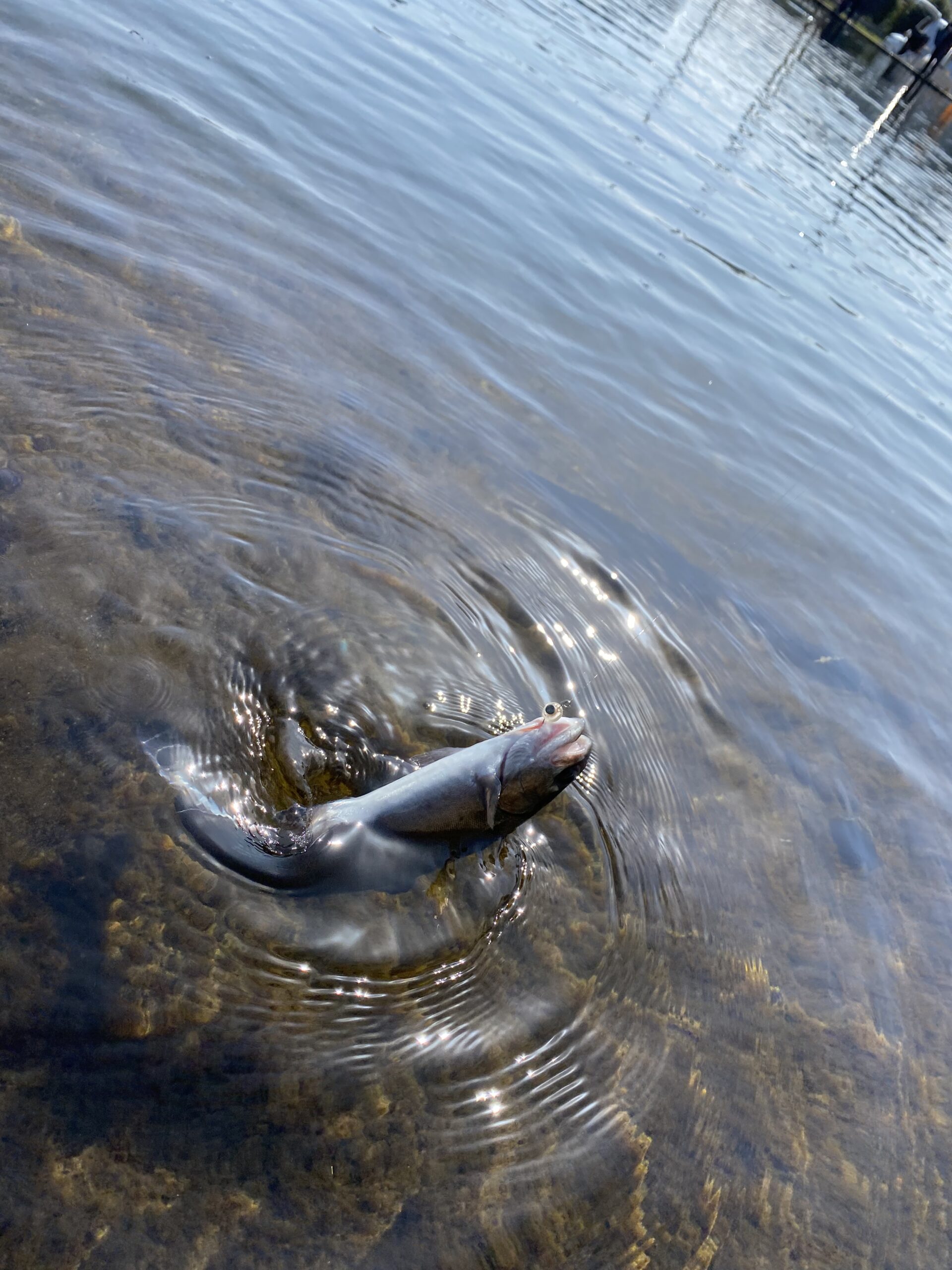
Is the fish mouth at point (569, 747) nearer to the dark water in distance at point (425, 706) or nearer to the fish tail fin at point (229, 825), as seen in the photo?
the dark water in distance at point (425, 706)

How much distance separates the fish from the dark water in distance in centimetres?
12

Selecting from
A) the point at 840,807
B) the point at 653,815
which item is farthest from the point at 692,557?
the point at 653,815

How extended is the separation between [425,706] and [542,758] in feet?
A: 4.39

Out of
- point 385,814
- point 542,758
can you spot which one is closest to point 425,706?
point 385,814

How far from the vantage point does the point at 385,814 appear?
13.6 feet

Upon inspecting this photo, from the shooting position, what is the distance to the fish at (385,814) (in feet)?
13.0

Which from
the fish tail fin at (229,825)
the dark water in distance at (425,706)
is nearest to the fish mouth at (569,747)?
the dark water in distance at (425,706)

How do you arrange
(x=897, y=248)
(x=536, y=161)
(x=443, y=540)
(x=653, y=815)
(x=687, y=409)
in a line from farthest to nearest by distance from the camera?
(x=897, y=248) → (x=536, y=161) → (x=687, y=409) → (x=443, y=540) → (x=653, y=815)

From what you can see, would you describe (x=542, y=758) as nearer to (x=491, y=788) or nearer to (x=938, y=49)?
(x=491, y=788)

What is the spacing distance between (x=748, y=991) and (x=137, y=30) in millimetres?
12766

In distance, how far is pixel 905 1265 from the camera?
3.99m

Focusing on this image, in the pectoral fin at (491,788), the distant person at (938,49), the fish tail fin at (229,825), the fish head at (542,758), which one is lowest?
the fish tail fin at (229,825)

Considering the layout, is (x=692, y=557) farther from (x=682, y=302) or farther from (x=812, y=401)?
(x=682, y=302)

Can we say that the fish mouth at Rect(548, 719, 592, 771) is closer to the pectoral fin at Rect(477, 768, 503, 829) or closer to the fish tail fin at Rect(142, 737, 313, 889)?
the pectoral fin at Rect(477, 768, 503, 829)
